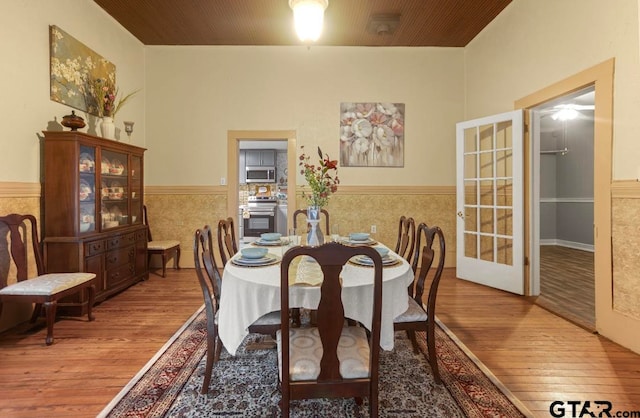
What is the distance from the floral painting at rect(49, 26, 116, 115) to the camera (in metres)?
3.09

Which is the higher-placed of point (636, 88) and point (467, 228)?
point (636, 88)

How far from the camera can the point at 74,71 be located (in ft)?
10.9

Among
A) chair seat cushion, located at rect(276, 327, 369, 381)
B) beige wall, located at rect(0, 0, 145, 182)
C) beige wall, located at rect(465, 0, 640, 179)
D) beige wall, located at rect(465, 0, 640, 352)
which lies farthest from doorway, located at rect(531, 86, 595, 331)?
beige wall, located at rect(0, 0, 145, 182)

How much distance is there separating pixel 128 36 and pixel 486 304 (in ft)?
17.9

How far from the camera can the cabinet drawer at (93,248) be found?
9.87ft

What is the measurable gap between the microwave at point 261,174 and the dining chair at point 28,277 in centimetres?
597

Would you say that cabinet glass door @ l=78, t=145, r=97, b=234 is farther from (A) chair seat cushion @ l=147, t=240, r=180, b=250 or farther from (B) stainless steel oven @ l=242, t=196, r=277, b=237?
(B) stainless steel oven @ l=242, t=196, r=277, b=237

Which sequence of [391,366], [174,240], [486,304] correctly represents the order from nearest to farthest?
[391,366] < [486,304] < [174,240]

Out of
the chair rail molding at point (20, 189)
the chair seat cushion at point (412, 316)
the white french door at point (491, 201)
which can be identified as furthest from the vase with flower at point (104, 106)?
the white french door at point (491, 201)

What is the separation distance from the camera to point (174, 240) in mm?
4719

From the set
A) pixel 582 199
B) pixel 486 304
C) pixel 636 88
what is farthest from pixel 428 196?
pixel 582 199

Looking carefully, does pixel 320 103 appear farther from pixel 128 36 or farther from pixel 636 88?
pixel 636 88

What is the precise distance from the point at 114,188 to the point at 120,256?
76cm

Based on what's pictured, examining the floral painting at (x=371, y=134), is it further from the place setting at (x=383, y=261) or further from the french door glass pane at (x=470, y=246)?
the place setting at (x=383, y=261)
